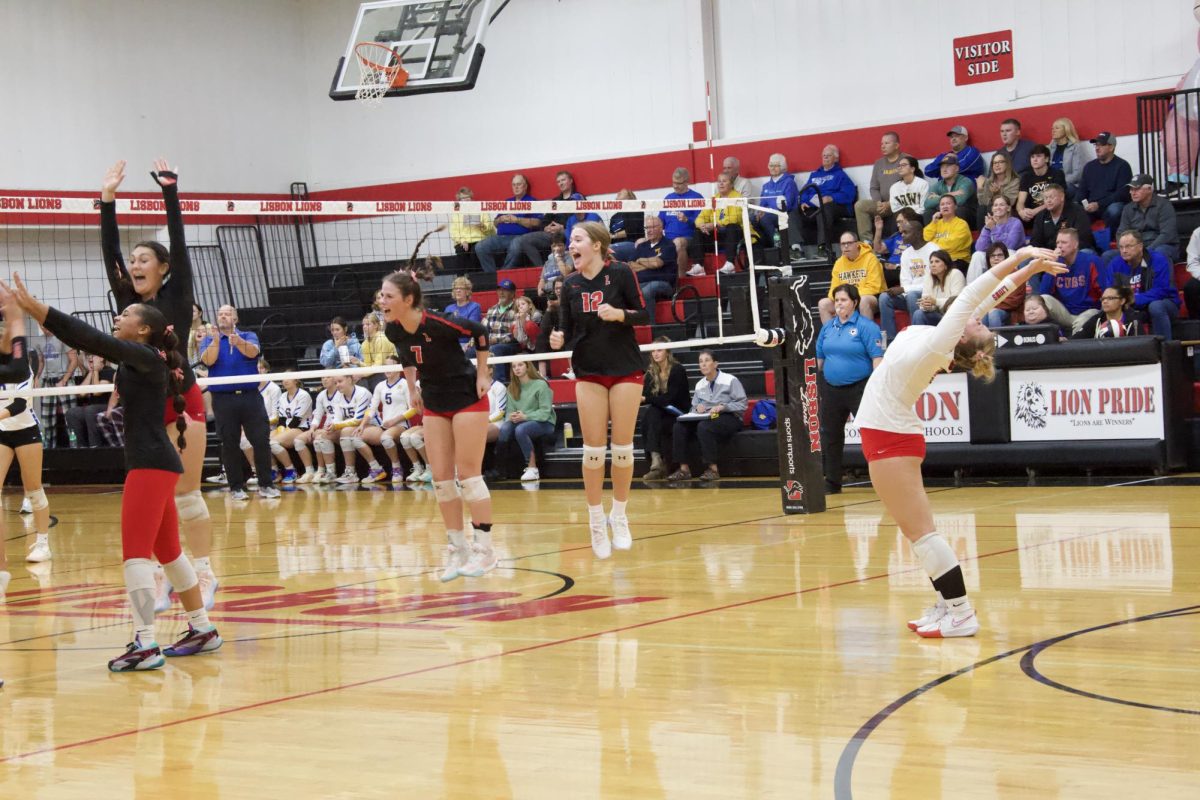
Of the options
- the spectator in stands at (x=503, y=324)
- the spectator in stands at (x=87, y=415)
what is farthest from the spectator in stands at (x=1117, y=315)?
the spectator in stands at (x=87, y=415)

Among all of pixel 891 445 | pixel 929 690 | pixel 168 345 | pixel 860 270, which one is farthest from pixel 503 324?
pixel 929 690

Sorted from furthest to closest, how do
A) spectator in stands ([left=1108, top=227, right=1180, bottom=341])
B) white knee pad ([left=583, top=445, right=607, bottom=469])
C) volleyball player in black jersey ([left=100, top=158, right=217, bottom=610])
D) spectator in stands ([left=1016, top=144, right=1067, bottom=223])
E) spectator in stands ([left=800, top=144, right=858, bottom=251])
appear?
spectator in stands ([left=800, top=144, right=858, bottom=251]) → spectator in stands ([left=1016, top=144, right=1067, bottom=223]) → spectator in stands ([left=1108, top=227, right=1180, bottom=341]) → white knee pad ([left=583, top=445, right=607, bottom=469]) → volleyball player in black jersey ([left=100, top=158, right=217, bottom=610])

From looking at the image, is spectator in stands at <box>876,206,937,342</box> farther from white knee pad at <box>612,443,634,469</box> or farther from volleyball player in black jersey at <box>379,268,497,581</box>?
volleyball player in black jersey at <box>379,268,497,581</box>

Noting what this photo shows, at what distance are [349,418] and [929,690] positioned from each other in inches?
479

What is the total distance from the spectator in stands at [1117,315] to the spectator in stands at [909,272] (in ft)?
6.96

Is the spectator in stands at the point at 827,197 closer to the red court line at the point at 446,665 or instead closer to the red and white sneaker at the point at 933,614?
the red court line at the point at 446,665

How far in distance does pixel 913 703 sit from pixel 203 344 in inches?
497

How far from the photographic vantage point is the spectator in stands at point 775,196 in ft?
54.4

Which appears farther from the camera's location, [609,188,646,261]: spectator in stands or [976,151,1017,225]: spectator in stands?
[609,188,646,261]: spectator in stands

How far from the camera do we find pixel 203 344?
614 inches

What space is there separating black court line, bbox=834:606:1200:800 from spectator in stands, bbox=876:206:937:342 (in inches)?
317

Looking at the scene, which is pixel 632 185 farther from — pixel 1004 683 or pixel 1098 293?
pixel 1004 683

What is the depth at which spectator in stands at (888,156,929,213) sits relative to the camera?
15.7 m

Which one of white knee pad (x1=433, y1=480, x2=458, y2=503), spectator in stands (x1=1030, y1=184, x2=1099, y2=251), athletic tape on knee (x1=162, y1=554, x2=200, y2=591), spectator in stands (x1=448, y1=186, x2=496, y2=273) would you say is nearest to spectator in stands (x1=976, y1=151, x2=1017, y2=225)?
spectator in stands (x1=1030, y1=184, x2=1099, y2=251)
